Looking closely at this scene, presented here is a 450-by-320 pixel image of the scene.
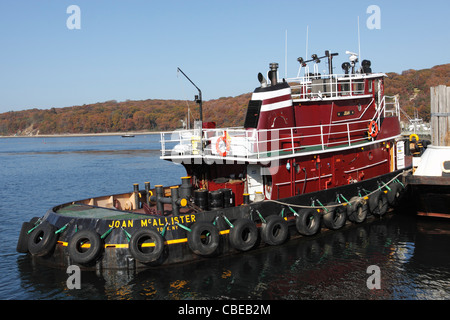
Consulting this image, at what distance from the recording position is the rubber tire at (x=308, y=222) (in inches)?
574

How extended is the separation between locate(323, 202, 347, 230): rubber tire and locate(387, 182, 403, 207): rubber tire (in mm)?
3224

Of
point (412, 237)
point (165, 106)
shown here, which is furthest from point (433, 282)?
point (165, 106)

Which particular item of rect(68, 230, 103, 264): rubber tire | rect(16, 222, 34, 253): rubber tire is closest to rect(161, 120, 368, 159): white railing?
rect(68, 230, 103, 264): rubber tire

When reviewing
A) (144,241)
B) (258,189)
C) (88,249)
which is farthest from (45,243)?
(258,189)

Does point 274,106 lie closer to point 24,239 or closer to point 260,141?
point 260,141

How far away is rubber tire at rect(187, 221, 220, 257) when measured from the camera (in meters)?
12.1

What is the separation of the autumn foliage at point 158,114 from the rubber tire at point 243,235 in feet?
241

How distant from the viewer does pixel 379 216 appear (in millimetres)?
17922

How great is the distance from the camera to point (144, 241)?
11805 mm

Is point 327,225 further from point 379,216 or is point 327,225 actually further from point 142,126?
point 142,126

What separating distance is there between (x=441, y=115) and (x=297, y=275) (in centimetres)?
918

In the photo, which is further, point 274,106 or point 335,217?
point 335,217

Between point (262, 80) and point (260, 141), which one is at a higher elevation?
point (262, 80)
